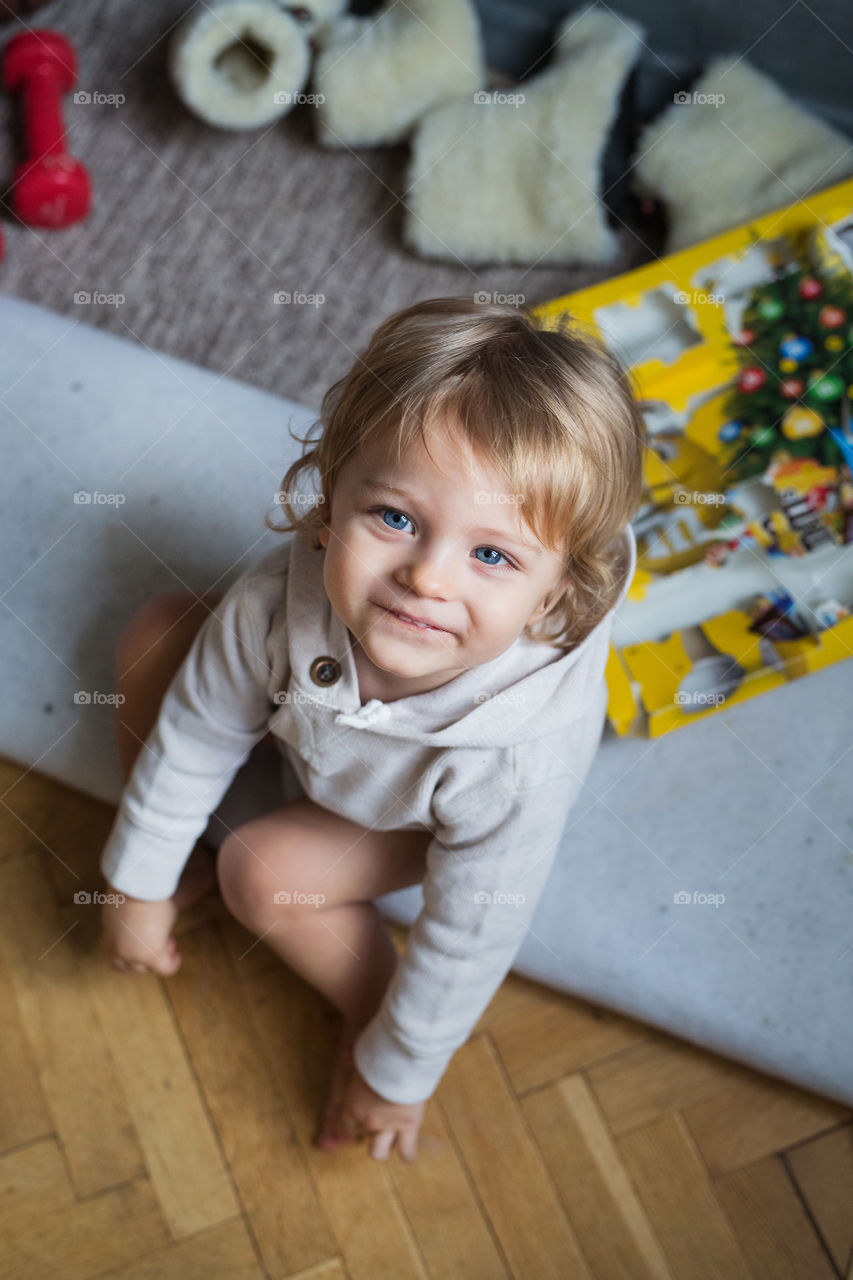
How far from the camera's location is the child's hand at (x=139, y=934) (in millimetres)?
893

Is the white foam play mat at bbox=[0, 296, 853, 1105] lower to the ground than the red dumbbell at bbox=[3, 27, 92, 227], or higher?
lower

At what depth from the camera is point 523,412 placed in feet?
2.13

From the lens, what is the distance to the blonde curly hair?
65 centimetres

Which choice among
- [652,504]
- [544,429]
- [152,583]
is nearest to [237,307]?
[152,583]

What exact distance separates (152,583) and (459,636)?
16.5 inches

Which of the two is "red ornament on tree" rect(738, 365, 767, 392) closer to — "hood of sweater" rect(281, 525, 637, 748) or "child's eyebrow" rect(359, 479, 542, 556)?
"hood of sweater" rect(281, 525, 637, 748)

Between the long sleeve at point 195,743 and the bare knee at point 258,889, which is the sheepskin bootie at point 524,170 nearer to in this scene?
the long sleeve at point 195,743

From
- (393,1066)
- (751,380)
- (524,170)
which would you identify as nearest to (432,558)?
(393,1066)

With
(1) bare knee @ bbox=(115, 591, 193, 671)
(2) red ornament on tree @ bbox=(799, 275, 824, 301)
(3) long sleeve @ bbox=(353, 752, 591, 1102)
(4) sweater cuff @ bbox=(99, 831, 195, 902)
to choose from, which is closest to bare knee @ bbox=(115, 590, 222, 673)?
(1) bare knee @ bbox=(115, 591, 193, 671)

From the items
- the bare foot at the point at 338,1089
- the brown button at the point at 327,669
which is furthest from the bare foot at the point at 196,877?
the brown button at the point at 327,669

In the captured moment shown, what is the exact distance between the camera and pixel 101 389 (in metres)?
1.05

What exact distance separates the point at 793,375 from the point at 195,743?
62 cm

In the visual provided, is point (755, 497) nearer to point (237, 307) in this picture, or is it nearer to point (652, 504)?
point (652, 504)

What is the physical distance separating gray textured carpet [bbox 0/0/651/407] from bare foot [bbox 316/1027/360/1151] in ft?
1.98
